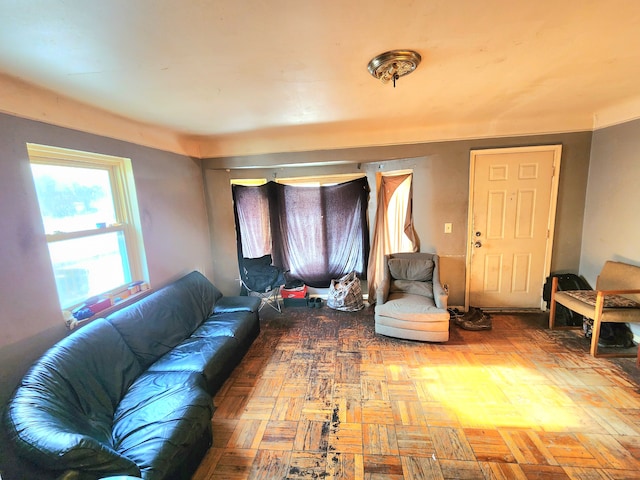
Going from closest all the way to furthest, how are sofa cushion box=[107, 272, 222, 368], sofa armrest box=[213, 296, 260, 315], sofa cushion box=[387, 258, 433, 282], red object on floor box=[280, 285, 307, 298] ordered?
1. sofa cushion box=[107, 272, 222, 368]
2. sofa armrest box=[213, 296, 260, 315]
3. sofa cushion box=[387, 258, 433, 282]
4. red object on floor box=[280, 285, 307, 298]

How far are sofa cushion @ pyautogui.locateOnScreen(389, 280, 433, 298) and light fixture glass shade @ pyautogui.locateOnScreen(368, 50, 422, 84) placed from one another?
2372mm

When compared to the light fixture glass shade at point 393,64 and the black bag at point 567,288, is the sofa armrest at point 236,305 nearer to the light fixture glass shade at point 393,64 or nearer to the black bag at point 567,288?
the light fixture glass shade at point 393,64

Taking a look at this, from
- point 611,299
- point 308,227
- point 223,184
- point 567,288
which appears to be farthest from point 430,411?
point 223,184

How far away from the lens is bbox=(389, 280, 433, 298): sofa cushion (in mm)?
3179

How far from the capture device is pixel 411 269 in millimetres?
3338

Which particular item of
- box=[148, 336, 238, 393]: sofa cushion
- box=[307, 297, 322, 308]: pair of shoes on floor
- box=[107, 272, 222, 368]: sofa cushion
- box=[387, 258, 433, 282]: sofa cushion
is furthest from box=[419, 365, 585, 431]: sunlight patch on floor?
box=[107, 272, 222, 368]: sofa cushion

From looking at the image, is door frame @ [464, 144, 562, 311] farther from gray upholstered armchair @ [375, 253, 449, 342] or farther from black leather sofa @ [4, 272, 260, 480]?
black leather sofa @ [4, 272, 260, 480]

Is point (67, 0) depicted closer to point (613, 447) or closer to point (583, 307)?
point (613, 447)

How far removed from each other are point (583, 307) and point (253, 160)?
3922mm

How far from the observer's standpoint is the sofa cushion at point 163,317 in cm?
207

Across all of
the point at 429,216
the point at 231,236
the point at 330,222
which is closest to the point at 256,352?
the point at 231,236

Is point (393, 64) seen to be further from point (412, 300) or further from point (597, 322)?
point (597, 322)

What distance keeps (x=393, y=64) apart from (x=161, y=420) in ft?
7.79

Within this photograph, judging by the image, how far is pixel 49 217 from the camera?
6.10 feet
